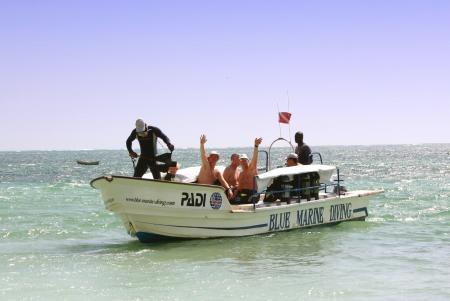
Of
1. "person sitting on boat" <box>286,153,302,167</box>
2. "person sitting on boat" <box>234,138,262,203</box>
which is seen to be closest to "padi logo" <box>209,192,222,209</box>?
"person sitting on boat" <box>234,138,262,203</box>

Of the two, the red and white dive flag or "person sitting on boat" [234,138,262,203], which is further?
the red and white dive flag

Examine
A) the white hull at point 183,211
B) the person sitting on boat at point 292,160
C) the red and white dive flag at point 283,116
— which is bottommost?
the white hull at point 183,211

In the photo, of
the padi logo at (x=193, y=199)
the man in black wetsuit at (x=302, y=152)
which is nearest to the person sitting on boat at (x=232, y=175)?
the padi logo at (x=193, y=199)

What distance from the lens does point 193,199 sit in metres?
13.1

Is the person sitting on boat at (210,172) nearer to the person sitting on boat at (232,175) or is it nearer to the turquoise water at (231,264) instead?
the person sitting on boat at (232,175)

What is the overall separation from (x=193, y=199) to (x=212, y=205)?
0.42 metres

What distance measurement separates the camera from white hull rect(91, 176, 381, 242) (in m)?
12.8

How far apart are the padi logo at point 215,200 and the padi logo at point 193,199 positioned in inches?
6.3

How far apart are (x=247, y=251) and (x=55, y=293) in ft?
14.0

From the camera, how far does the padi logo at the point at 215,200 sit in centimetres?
1326

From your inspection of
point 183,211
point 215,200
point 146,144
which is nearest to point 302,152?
point 215,200

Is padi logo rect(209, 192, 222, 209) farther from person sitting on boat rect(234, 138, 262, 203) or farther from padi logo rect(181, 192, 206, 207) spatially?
person sitting on boat rect(234, 138, 262, 203)

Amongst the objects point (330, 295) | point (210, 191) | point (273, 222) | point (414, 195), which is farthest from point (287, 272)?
point (414, 195)

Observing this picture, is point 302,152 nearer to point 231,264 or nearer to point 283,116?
point 283,116
